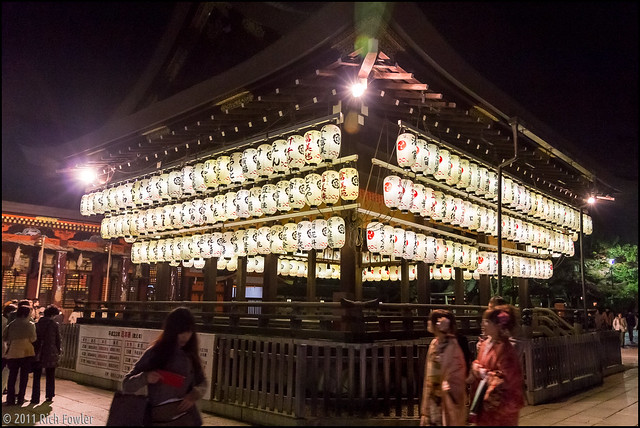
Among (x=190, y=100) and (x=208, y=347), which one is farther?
(x=190, y=100)

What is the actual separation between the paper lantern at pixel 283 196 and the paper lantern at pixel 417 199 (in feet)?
9.33

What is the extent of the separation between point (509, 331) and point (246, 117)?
9163 mm

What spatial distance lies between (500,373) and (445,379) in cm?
59

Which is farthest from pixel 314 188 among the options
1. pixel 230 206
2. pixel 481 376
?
pixel 481 376

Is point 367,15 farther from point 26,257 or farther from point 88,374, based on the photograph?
point 26,257

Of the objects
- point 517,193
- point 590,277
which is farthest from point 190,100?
point 590,277

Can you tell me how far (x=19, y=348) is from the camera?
8.54m

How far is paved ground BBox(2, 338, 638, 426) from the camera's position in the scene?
24.5 feet

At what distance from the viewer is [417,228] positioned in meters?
12.3

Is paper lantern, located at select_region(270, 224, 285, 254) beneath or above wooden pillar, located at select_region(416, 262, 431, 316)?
above

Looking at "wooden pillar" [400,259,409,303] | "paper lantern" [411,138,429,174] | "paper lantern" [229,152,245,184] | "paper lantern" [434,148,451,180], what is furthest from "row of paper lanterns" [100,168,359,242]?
"wooden pillar" [400,259,409,303]

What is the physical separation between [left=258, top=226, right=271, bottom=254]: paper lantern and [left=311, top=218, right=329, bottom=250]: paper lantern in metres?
1.77

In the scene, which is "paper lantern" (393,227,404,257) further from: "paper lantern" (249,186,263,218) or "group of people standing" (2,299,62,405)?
"group of people standing" (2,299,62,405)

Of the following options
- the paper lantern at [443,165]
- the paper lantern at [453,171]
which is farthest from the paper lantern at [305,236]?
the paper lantern at [453,171]
